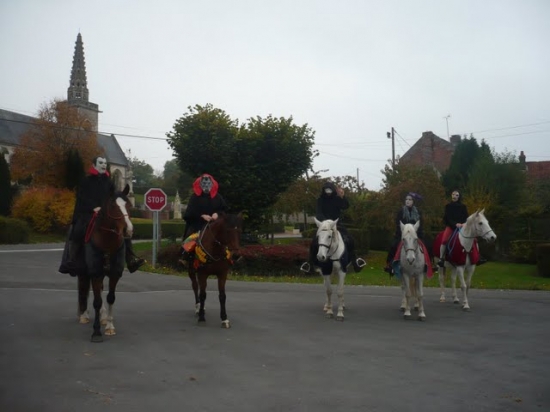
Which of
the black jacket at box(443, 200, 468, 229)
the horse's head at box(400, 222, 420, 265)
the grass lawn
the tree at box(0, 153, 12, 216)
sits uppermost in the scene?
the tree at box(0, 153, 12, 216)

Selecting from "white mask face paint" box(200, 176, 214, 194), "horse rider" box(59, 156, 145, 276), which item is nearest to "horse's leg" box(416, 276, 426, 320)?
"white mask face paint" box(200, 176, 214, 194)

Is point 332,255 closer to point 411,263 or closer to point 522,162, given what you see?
point 411,263

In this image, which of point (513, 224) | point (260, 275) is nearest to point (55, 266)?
point (260, 275)

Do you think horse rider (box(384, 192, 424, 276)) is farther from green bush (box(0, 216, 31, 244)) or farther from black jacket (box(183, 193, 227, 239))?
green bush (box(0, 216, 31, 244))

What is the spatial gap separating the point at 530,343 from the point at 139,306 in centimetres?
840

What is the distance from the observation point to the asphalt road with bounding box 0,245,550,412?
594 centimetres

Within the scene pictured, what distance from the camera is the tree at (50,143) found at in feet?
191

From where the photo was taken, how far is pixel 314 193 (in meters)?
37.7

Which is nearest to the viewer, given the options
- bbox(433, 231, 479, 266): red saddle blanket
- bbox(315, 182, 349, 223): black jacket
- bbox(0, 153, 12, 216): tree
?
bbox(315, 182, 349, 223): black jacket

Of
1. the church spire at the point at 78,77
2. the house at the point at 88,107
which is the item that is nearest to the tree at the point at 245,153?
the house at the point at 88,107

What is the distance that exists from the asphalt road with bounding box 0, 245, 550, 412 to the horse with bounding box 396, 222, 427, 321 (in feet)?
1.73

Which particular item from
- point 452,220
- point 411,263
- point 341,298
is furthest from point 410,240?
point 452,220

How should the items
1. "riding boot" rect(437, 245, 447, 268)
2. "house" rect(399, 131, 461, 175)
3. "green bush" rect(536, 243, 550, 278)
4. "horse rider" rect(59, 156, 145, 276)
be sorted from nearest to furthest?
"horse rider" rect(59, 156, 145, 276) < "riding boot" rect(437, 245, 447, 268) < "green bush" rect(536, 243, 550, 278) < "house" rect(399, 131, 461, 175)

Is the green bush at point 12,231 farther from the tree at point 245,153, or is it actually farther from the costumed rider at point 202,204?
the costumed rider at point 202,204
